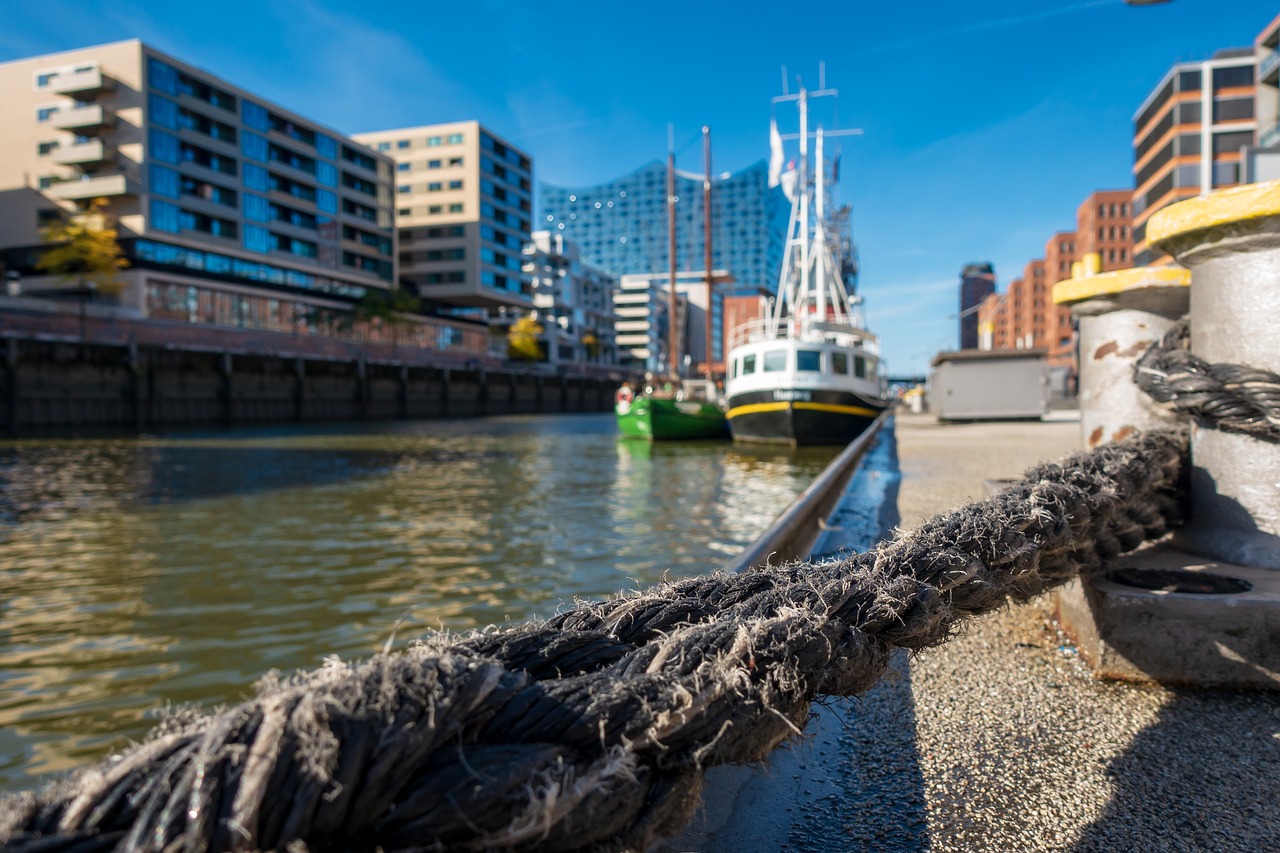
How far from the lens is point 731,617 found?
1249mm

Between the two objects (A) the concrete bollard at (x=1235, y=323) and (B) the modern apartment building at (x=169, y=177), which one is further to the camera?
(B) the modern apartment building at (x=169, y=177)

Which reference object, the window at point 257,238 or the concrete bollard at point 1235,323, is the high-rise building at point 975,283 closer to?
the window at point 257,238

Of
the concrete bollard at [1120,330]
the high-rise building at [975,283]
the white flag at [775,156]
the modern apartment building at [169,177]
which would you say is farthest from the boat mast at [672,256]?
the high-rise building at [975,283]

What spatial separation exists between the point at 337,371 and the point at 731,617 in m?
51.5

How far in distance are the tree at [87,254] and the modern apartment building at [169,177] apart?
10.8 ft

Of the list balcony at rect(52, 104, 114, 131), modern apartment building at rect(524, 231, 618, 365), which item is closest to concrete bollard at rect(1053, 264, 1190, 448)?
balcony at rect(52, 104, 114, 131)

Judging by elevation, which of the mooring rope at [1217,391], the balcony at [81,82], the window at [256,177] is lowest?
the mooring rope at [1217,391]

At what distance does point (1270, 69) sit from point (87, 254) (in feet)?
220

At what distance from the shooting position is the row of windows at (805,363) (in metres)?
23.3

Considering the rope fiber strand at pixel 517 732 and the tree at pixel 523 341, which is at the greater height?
the tree at pixel 523 341

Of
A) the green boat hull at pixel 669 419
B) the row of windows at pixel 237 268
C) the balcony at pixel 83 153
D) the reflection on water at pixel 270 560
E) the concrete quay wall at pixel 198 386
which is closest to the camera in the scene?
the reflection on water at pixel 270 560

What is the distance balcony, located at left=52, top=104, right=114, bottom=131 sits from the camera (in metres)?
50.7

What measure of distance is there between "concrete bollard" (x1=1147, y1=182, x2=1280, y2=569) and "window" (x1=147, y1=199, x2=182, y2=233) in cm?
6142

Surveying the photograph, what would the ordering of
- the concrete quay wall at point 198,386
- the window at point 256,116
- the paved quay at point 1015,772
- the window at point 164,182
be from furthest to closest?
1. the window at point 256,116
2. the window at point 164,182
3. the concrete quay wall at point 198,386
4. the paved quay at point 1015,772
